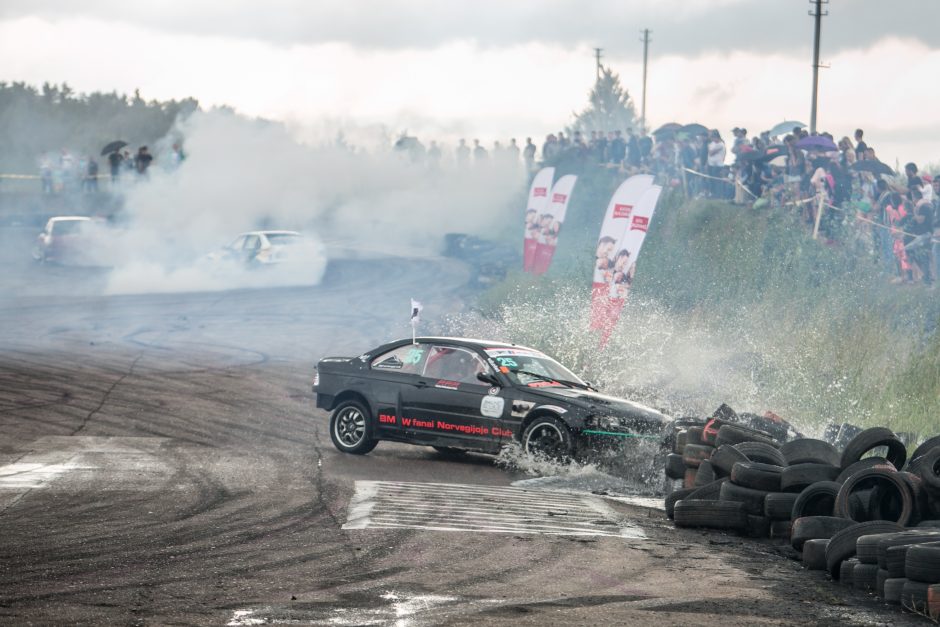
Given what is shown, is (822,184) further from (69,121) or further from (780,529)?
(69,121)

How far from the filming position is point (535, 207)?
2864cm

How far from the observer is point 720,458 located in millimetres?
10234

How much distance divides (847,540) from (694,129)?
20.7m

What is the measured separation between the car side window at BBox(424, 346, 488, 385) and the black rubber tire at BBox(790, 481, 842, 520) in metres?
5.14

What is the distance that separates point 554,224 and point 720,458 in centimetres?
1796

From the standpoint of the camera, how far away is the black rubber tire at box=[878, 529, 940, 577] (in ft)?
23.0

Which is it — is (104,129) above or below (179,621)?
above

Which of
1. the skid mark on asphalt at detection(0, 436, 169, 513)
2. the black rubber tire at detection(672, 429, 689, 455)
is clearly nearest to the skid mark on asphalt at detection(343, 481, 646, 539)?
the black rubber tire at detection(672, 429, 689, 455)

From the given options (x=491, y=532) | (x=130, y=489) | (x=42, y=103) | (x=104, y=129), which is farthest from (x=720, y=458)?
(x=42, y=103)

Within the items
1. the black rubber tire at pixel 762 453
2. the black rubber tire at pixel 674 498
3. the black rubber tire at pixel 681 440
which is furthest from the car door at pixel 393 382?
the black rubber tire at pixel 762 453

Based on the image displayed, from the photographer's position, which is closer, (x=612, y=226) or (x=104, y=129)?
(x=612, y=226)

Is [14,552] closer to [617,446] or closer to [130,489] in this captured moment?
[130,489]

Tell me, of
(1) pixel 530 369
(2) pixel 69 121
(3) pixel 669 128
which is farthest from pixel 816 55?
(2) pixel 69 121

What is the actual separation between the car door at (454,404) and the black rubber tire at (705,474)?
2.97 metres
